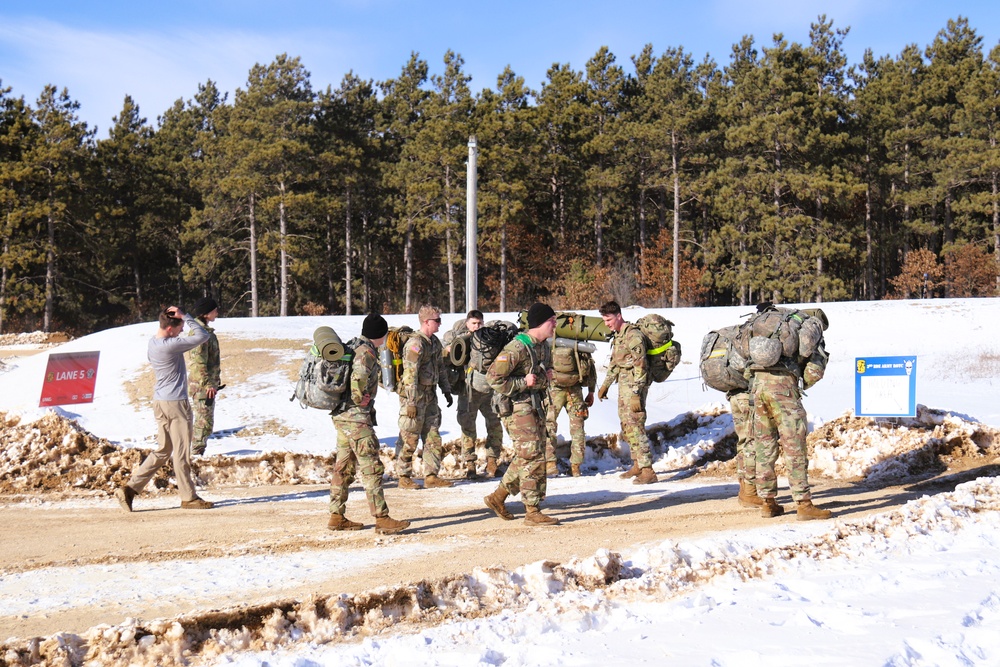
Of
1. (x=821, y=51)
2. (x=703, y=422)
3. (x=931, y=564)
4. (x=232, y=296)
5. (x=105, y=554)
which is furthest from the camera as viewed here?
(x=232, y=296)

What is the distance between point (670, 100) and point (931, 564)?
41330 mm

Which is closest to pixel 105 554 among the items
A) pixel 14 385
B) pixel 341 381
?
pixel 341 381

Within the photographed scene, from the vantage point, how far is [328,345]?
765 cm

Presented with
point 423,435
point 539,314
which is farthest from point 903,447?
point 423,435

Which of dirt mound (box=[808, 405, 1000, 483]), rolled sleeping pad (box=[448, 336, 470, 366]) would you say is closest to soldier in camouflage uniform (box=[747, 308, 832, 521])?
dirt mound (box=[808, 405, 1000, 483])

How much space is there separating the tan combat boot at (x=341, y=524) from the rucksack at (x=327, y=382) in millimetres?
984

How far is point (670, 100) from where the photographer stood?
45.2 metres

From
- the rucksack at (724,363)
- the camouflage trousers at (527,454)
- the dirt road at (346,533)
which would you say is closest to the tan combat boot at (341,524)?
the dirt road at (346,533)

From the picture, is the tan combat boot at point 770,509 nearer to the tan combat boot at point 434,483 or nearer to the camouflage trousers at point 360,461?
the camouflage trousers at point 360,461

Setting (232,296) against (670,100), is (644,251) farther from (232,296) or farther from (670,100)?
(232,296)

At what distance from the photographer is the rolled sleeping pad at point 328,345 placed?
763cm

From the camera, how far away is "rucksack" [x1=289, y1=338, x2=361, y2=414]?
300 inches

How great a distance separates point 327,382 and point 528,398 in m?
1.73

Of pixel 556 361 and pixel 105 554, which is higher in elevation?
pixel 556 361
